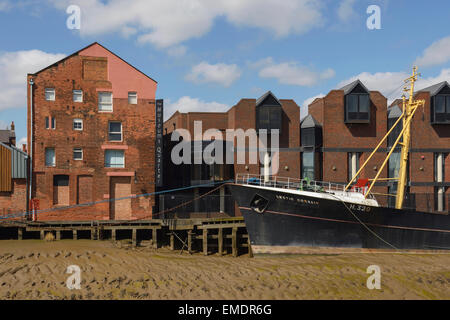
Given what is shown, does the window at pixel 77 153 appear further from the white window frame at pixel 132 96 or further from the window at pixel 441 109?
the window at pixel 441 109

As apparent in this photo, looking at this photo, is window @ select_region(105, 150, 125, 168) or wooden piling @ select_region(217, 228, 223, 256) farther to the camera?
window @ select_region(105, 150, 125, 168)

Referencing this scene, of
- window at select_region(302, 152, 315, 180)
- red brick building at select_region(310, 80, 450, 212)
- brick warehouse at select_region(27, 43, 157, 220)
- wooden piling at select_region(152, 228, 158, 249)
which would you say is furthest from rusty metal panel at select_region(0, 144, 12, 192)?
red brick building at select_region(310, 80, 450, 212)

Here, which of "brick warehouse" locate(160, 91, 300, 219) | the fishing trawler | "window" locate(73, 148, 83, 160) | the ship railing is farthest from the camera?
"brick warehouse" locate(160, 91, 300, 219)

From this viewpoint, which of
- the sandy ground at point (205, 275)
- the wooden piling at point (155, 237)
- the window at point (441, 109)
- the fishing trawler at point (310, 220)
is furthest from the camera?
the window at point (441, 109)

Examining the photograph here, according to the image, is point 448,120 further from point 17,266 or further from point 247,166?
point 17,266

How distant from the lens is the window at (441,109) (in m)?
32.2

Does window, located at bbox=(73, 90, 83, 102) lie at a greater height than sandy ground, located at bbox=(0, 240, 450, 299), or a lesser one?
greater

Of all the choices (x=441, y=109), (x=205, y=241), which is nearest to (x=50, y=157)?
(x=205, y=241)

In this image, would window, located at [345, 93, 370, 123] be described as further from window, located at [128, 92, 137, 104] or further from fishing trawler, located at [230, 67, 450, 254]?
window, located at [128, 92, 137, 104]

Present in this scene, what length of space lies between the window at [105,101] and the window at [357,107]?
66.6ft

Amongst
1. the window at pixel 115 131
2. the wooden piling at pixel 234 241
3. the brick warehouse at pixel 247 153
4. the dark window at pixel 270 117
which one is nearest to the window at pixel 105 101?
the window at pixel 115 131

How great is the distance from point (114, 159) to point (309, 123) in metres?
17.1

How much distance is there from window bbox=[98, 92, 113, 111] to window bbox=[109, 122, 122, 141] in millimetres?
1301

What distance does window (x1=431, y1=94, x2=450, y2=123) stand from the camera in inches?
1268
